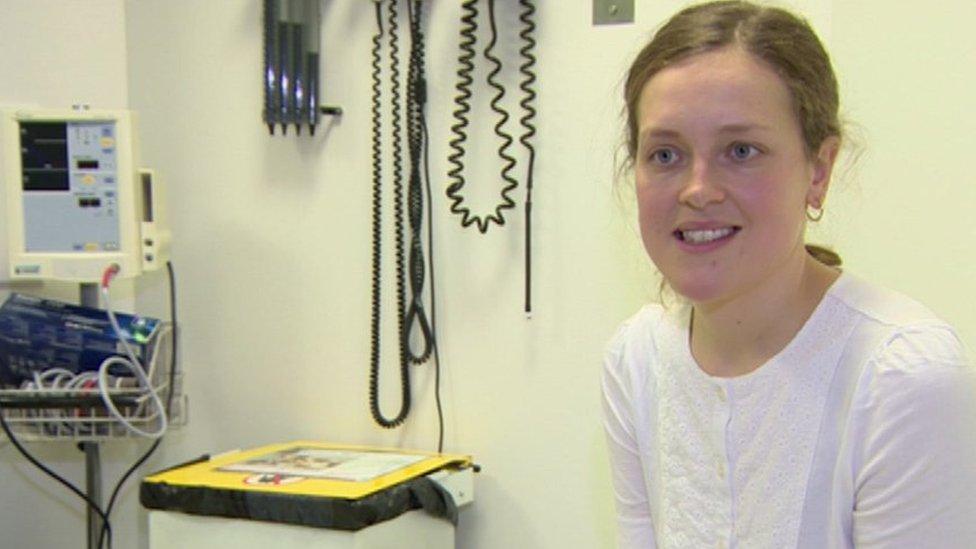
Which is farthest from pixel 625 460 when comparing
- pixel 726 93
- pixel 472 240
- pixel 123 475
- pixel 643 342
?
pixel 123 475

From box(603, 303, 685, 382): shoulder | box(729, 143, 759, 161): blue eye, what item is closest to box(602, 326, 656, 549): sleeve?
box(603, 303, 685, 382): shoulder

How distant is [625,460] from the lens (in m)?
1.29

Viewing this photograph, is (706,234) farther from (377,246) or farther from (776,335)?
(377,246)

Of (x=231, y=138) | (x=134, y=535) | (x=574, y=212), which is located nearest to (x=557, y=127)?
(x=574, y=212)

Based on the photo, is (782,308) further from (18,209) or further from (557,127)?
(18,209)

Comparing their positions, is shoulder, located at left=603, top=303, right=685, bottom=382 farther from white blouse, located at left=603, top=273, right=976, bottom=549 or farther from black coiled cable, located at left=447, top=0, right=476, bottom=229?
black coiled cable, located at left=447, top=0, right=476, bottom=229

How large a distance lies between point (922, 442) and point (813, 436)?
13 centimetres

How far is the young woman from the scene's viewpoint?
97cm

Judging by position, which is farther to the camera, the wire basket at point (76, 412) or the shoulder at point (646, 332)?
the wire basket at point (76, 412)

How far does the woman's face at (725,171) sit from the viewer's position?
3.27 ft

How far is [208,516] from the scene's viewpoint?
160 centimetres

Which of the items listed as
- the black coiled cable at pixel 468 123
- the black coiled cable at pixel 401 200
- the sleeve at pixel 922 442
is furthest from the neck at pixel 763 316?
the black coiled cable at pixel 401 200

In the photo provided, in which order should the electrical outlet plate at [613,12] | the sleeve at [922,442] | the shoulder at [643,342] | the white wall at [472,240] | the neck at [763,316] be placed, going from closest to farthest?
the sleeve at [922,442] → the neck at [763,316] → the shoulder at [643,342] → the white wall at [472,240] → the electrical outlet plate at [613,12]

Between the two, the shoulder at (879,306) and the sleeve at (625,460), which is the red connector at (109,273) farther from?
the shoulder at (879,306)
